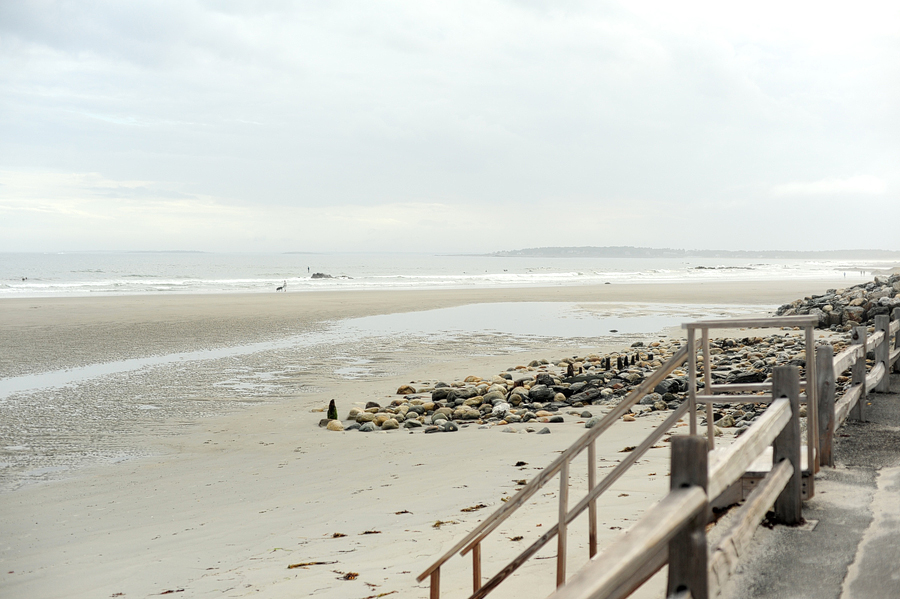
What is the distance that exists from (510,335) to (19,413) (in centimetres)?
1284

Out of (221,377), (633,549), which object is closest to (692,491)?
(633,549)

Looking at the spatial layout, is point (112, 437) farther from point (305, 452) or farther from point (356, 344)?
point (356, 344)

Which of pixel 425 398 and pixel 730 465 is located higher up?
pixel 730 465

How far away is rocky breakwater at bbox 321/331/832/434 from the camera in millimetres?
9047

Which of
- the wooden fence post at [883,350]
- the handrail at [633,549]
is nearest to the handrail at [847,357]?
the wooden fence post at [883,350]

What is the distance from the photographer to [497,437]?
26.9ft

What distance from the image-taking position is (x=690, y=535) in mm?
2170

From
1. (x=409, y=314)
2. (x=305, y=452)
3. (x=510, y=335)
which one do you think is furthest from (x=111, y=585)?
(x=409, y=314)

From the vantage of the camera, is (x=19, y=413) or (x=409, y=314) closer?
(x=19, y=413)

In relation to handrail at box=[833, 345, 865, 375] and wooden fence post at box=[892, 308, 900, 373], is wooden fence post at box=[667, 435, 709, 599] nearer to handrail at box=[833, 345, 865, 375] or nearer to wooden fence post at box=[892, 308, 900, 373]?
handrail at box=[833, 345, 865, 375]

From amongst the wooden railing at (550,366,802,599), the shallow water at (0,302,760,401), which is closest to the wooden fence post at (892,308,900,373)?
the wooden railing at (550,366,802,599)

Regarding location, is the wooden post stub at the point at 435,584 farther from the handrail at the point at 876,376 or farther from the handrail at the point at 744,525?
the handrail at the point at 876,376

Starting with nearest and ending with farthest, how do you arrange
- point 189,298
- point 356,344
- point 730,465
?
1. point 730,465
2. point 356,344
3. point 189,298

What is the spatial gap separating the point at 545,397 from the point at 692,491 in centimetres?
838
